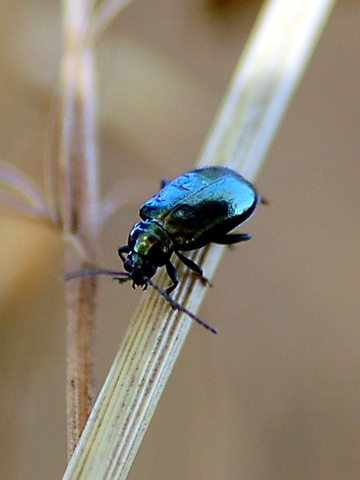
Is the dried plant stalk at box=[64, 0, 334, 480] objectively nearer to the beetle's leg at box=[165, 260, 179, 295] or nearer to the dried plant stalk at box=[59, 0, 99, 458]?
the beetle's leg at box=[165, 260, 179, 295]

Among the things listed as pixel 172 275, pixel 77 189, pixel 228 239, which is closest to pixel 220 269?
pixel 228 239

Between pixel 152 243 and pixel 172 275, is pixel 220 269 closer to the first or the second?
pixel 152 243

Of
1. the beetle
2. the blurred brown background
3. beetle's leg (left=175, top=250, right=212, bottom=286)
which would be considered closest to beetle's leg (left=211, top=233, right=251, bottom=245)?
the beetle

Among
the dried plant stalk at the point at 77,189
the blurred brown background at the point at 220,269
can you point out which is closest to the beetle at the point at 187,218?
the dried plant stalk at the point at 77,189

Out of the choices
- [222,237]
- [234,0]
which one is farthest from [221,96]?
[222,237]

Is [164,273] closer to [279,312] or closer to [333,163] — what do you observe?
[279,312]

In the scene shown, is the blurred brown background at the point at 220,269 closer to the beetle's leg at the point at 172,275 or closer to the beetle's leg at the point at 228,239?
the beetle's leg at the point at 172,275
